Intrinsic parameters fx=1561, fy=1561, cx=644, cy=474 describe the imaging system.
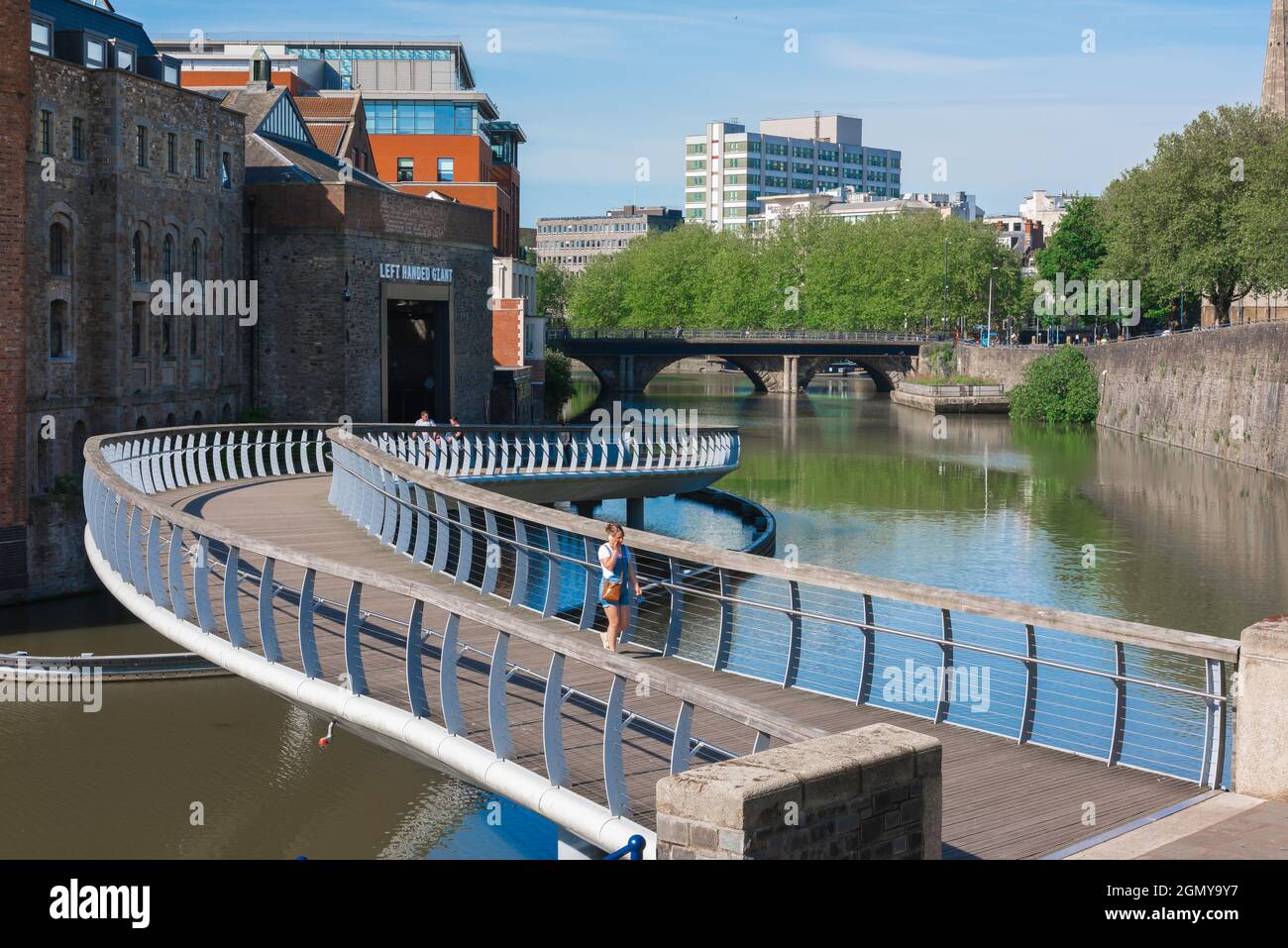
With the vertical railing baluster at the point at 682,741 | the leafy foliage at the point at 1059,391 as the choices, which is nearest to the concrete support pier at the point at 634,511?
the vertical railing baluster at the point at 682,741

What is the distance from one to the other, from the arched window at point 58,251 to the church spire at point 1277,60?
226 ft

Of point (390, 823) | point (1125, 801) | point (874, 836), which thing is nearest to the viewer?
point (874, 836)

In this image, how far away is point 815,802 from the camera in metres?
6.39

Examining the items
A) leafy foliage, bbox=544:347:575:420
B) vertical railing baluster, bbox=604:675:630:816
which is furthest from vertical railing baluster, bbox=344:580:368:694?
leafy foliage, bbox=544:347:575:420

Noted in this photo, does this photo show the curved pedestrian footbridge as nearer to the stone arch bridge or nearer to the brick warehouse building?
the brick warehouse building

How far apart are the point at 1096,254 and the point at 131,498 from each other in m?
83.3

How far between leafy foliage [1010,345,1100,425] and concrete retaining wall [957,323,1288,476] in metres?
0.70

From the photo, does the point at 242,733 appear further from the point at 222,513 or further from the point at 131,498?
the point at 131,498

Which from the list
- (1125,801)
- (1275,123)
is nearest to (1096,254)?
(1275,123)

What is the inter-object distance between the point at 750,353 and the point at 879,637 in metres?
77.6

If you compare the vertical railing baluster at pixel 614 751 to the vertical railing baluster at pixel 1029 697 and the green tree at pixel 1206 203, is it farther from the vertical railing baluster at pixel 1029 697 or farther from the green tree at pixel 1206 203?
the green tree at pixel 1206 203

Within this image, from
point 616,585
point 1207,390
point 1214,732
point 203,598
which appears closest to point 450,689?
point 616,585

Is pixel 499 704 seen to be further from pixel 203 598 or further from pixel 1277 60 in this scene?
pixel 1277 60
